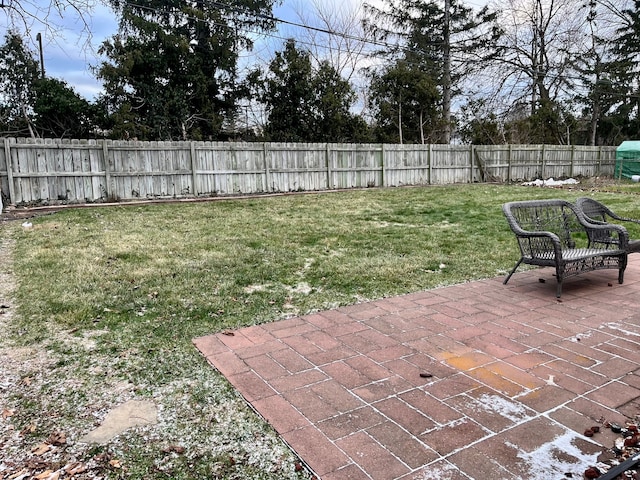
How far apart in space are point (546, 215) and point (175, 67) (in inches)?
638

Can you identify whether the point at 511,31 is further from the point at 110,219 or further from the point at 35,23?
the point at 35,23

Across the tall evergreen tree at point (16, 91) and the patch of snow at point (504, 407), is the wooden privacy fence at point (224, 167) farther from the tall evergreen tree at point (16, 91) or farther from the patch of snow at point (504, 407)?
the patch of snow at point (504, 407)

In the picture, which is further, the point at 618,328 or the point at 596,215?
the point at 596,215

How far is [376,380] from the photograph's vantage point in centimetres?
261

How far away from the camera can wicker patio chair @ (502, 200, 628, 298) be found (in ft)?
13.6

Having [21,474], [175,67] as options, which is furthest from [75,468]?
[175,67]

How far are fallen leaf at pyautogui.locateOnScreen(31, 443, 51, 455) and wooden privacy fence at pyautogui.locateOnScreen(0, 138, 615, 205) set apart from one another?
10.3m

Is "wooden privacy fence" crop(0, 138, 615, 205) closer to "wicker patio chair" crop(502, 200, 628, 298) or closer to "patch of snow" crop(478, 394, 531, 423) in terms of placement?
"wicker patio chair" crop(502, 200, 628, 298)

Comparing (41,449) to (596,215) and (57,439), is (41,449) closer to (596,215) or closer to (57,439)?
(57,439)

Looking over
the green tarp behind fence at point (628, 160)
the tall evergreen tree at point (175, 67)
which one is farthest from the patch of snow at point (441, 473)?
the green tarp behind fence at point (628, 160)

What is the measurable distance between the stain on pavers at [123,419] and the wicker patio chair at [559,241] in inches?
134

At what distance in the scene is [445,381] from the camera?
8.43ft

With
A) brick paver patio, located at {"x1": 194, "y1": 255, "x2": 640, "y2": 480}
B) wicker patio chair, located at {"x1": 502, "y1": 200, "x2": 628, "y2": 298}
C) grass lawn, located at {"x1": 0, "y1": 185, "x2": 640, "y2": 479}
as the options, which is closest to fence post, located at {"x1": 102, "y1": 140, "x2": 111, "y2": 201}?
grass lawn, located at {"x1": 0, "y1": 185, "x2": 640, "y2": 479}

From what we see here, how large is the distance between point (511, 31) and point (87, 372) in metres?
28.7
